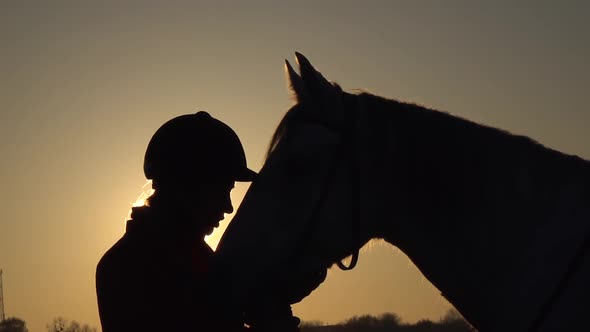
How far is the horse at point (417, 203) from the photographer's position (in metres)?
3.87

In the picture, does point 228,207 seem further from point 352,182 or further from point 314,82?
point 314,82

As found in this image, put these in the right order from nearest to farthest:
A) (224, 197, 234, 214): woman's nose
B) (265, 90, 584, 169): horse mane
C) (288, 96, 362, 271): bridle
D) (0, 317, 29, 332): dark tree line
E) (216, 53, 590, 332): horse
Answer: (216, 53, 590, 332): horse
(265, 90, 584, 169): horse mane
(288, 96, 362, 271): bridle
(224, 197, 234, 214): woman's nose
(0, 317, 29, 332): dark tree line

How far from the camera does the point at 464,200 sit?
4.09 metres

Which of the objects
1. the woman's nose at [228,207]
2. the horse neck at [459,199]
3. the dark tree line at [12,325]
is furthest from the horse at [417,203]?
the dark tree line at [12,325]

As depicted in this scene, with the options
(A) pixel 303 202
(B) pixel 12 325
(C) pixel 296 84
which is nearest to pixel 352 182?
(A) pixel 303 202

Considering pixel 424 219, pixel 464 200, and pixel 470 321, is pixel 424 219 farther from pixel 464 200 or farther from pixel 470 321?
pixel 470 321

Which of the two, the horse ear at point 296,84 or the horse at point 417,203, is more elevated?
the horse ear at point 296,84

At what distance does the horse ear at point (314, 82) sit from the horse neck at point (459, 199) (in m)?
0.21

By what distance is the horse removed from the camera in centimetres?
A: 387

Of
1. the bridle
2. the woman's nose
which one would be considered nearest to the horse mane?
the bridle

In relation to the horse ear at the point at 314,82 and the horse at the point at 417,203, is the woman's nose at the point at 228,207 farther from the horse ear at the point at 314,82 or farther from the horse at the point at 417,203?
the horse ear at the point at 314,82

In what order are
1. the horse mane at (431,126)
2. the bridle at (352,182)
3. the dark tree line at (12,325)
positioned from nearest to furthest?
the horse mane at (431,126)
the bridle at (352,182)
the dark tree line at (12,325)

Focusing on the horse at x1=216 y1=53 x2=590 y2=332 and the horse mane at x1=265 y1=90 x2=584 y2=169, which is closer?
the horse at x1=216 y1=53 x2=590 y2=332

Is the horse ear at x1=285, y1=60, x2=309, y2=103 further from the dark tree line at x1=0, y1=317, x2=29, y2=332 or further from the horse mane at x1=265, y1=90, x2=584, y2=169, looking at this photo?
the dark tree line at x1=0, y1=317, x2=29, y2=332
